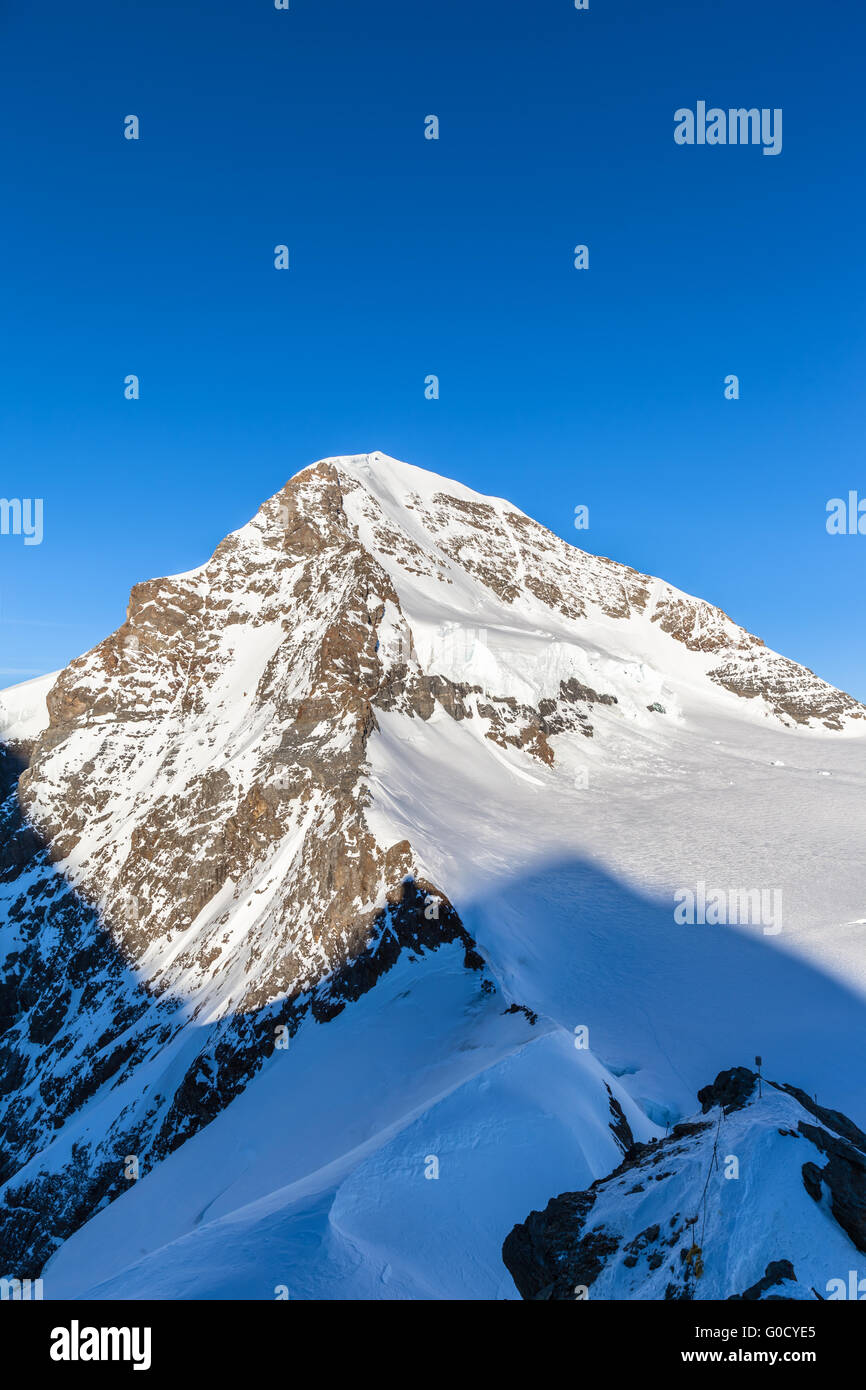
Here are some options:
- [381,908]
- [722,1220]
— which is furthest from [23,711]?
[722,1220]

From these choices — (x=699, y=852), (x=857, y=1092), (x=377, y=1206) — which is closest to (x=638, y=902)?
(x=699, y=852)

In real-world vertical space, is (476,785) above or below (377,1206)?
above

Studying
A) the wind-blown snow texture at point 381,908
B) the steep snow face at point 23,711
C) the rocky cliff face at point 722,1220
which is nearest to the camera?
the rocky cliff face at point 722,1220

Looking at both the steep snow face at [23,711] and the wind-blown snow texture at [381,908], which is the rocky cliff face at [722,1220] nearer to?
the wind-blown snow texture at [381,908]

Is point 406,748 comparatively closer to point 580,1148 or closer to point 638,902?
point 638,902

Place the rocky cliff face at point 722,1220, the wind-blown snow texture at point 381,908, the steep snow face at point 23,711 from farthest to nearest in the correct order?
the steep snow face at point 23,711
the wind-blown snow texture at point 381,908
the rocky cliff face at point 722,1220

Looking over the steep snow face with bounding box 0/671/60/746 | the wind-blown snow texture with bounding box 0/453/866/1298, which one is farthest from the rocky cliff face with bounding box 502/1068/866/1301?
the steep snow face with bounding box 0/671/60/746

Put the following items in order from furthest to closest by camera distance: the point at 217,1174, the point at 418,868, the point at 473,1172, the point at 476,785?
the point at 476,785
the point at 418,868
the point at 217,1174
the point at 473,1172

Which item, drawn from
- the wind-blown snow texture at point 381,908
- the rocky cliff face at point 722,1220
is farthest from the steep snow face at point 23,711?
the rocky cliff face at point 722,1220

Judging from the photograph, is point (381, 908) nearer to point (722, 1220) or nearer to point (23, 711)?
point (722, 1220)
